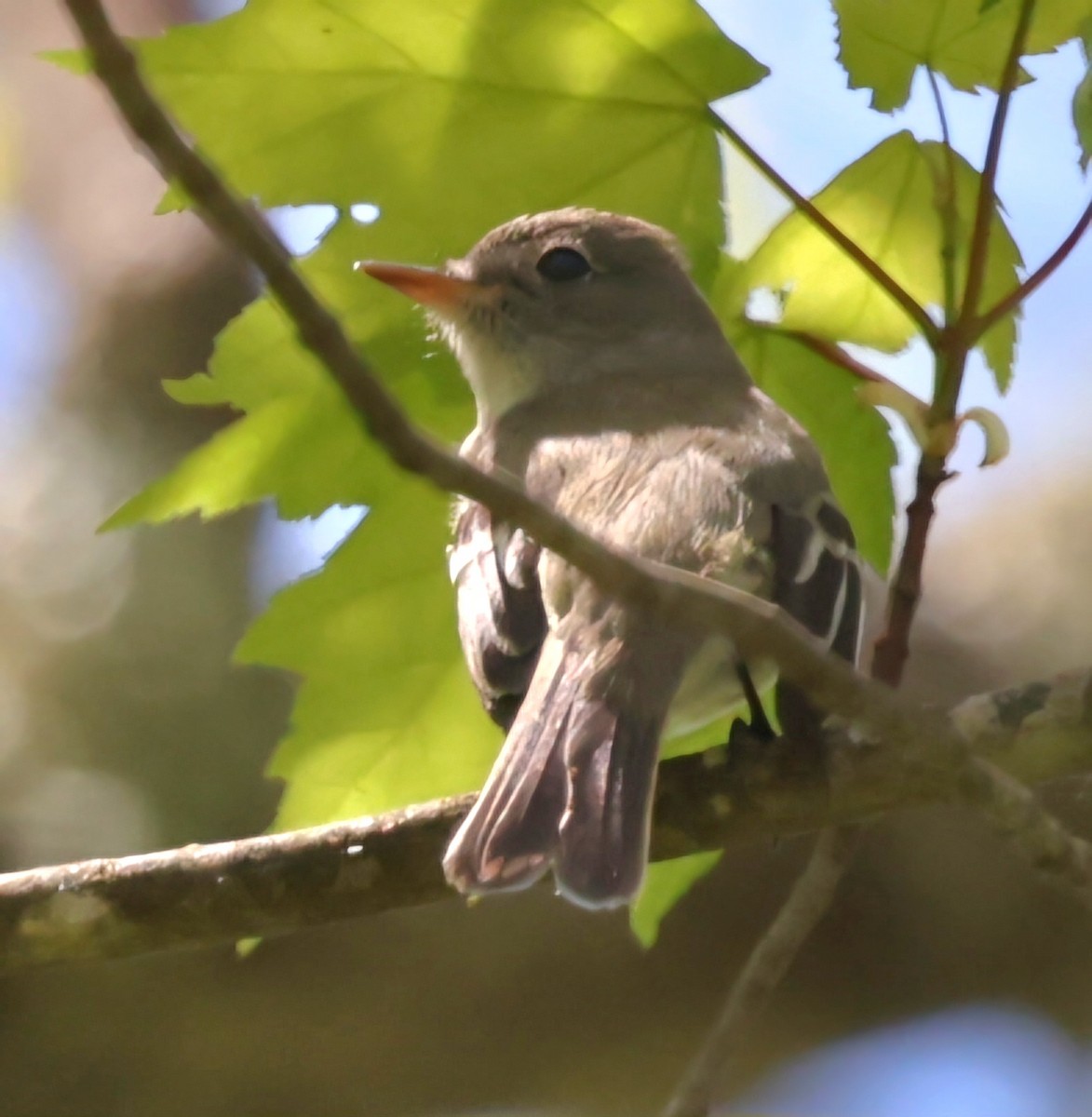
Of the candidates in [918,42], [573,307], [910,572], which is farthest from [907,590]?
[573,307]

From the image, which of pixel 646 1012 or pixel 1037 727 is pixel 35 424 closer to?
pixel 646 1012

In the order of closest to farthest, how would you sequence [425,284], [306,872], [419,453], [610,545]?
[419,453], [610,545], [306,872], [425,284]

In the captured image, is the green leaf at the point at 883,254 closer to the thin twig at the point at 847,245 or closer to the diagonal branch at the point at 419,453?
the thin twig at the point at 847,245

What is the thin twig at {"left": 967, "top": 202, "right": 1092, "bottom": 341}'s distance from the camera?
1441mm

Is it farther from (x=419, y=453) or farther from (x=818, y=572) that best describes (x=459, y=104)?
(x=419, y=453)

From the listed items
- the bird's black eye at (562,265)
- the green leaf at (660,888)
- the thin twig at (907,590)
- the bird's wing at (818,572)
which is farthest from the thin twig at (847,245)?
the bird's black eye at (562,265)

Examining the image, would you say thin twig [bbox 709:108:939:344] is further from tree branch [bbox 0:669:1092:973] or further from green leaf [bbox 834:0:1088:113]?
tree branch [bbox 0:669:1092:973]

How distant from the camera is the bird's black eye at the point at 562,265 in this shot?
244cm

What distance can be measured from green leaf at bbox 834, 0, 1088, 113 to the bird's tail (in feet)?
1.92

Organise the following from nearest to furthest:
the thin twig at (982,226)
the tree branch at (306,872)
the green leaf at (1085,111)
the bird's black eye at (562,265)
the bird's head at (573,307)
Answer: the green leaf at (1085,111) → the thin twig at (982,226) → the tree branch at (306,872) → the bird's head at (573,307) → the bird's black eye at (562,265)

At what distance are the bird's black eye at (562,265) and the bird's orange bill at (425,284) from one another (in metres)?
0.22

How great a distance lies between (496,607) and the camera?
1717mm

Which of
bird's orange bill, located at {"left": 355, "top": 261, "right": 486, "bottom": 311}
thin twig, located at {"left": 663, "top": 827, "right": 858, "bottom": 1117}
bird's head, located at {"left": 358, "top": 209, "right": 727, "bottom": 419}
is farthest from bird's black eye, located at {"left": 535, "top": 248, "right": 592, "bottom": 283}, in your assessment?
thin twig, located at {"left": 663, "top": 827, "right": 858, "bottom": 1117}

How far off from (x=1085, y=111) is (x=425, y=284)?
0.77 metres
